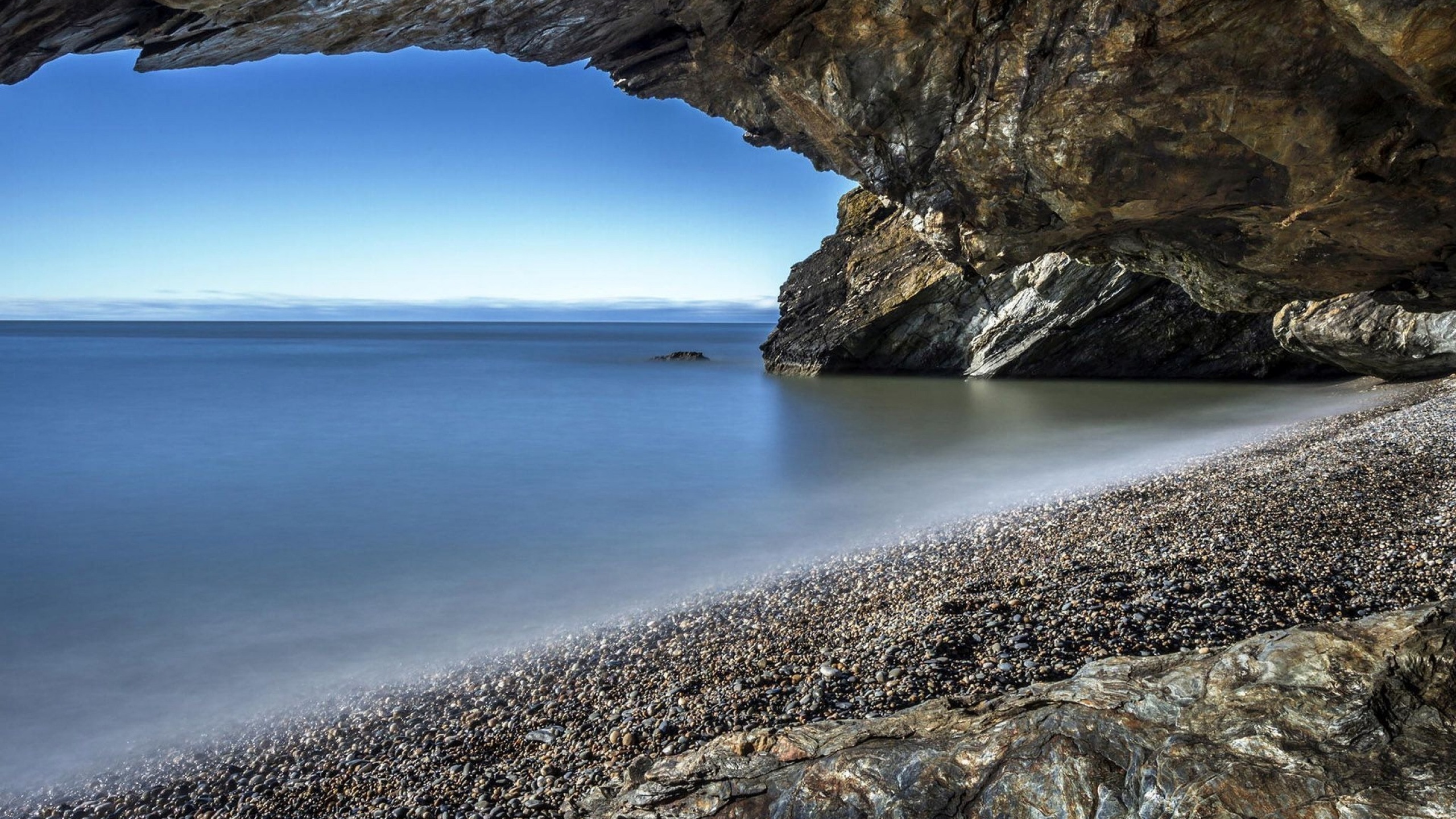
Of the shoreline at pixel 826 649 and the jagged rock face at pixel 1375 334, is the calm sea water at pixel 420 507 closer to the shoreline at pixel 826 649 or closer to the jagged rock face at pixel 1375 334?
the shoreline at pixel 826 649

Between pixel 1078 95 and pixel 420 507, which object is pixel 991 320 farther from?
pixel 1078 95

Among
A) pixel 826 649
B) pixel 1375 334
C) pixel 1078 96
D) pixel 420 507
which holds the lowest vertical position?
pixel 420 507

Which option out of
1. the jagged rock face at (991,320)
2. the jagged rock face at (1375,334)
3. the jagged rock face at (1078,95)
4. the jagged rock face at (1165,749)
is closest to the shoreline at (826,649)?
the jagged rock face at (1165,749)

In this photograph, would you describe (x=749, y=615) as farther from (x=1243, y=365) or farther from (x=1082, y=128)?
(x=1243, y=365)

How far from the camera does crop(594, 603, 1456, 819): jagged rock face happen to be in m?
3.48

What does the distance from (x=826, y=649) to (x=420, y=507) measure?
10543 millimetres

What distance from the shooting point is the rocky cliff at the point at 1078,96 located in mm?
6598

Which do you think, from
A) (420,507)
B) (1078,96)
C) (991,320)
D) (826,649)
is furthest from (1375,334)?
(420,507)

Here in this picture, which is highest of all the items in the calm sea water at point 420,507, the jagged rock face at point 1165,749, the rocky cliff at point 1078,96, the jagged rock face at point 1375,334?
the rocky cliff at point 1078,96

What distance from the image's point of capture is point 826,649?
7.14 metres

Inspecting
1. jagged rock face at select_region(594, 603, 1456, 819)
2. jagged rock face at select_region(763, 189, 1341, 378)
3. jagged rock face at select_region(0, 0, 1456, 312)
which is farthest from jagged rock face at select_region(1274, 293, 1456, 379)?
jagged rock face at select_region(594, 603, 1456, 819)

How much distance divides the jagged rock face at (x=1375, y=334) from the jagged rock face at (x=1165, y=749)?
19.3 metres

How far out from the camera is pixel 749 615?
8398mm

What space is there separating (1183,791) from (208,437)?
28184 millimetres
